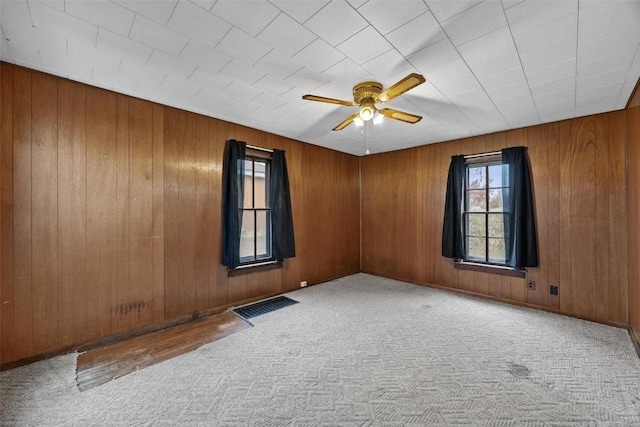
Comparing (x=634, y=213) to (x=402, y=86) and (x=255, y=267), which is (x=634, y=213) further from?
(x=255, y=267)

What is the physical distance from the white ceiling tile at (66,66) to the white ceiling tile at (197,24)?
3.84 feet

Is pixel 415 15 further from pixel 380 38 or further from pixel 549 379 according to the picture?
pixel 549 379

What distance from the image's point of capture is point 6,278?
225cm

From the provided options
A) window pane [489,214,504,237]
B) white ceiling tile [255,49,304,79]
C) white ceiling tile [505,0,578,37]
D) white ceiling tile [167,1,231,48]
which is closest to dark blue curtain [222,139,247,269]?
white ceiling tile [255,49,304,79]

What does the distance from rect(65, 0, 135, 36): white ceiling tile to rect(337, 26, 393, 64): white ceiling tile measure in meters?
1.43

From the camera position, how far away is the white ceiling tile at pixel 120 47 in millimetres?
1926

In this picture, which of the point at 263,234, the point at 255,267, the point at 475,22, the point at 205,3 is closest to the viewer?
the point at 205,3

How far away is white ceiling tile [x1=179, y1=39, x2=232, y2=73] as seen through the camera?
2.04 metres

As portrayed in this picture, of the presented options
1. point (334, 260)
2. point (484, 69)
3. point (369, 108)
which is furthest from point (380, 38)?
point (334, 260)

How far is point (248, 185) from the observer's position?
159 inches

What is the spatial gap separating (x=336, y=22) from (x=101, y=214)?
2.81 metres

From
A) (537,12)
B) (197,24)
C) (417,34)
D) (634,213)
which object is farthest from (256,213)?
(634,213)

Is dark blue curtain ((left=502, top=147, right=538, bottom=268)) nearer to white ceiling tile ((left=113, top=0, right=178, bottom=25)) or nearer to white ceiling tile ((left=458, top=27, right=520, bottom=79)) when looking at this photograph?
white ceiling tile ((left=458, top=27, right=520, bottom=79))

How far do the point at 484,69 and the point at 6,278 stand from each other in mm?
4413
